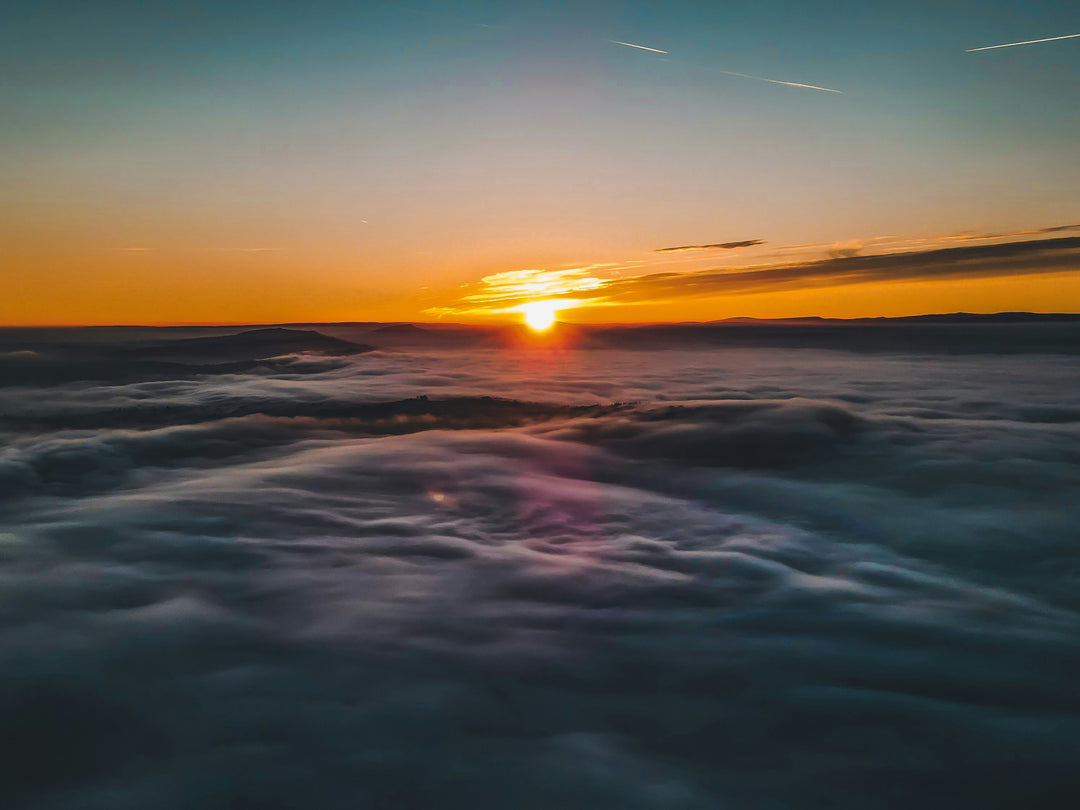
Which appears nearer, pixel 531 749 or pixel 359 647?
pixel 531 749

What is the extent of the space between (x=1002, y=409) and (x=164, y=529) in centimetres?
3235

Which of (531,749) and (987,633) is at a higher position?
(531,749)

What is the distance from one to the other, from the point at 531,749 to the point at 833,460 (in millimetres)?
15828

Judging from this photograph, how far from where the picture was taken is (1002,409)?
93.7 ft

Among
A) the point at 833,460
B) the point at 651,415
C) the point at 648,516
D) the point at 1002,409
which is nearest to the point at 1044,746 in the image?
the point at 648,516

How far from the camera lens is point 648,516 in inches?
468

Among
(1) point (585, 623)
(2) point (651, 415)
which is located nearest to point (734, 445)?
(2) point (651, 415)

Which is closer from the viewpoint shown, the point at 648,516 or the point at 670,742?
the point at 670,742

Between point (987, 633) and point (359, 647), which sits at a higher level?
point (359, 647)

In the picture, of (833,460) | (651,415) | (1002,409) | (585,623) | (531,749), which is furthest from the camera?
(1002,409)

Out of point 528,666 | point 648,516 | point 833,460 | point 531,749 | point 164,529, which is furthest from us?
point 833,460

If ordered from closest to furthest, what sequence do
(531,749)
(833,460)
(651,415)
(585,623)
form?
(531,749) < (585,623) < (833,460) < (651,415)

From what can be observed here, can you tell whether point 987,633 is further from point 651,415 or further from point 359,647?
point 651,415

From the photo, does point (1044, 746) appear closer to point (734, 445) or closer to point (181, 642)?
point (181, 642)
